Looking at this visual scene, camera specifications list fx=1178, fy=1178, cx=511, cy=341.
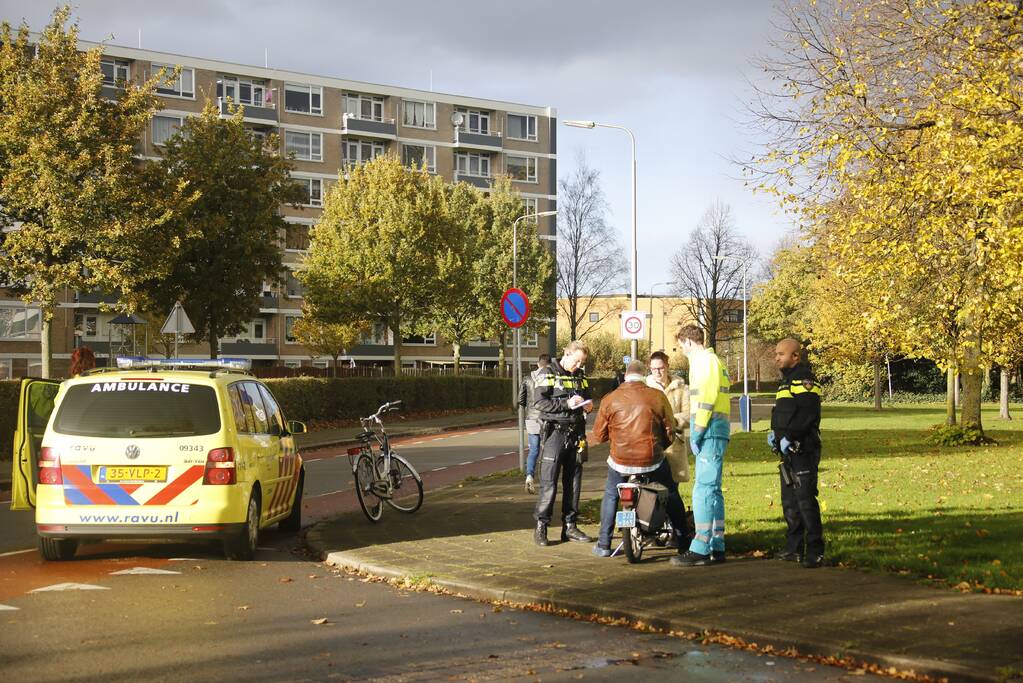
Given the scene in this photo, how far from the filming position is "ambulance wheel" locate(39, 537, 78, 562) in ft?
33.4

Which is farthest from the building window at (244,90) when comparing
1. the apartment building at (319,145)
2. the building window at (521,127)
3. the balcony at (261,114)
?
the building window at (521,127)

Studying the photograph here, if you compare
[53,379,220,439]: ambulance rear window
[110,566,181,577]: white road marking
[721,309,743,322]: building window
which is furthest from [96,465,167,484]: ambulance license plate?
[721,309,743,322]: building window

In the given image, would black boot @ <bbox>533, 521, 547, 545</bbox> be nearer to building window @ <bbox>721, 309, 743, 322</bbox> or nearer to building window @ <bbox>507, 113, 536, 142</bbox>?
building window @ <bbox>507, 113, 536, 142</bbox>

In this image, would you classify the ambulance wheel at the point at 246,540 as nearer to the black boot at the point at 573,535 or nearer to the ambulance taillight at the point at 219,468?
the ambulance taillight at the point at 219,468

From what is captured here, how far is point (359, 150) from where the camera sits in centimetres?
7738

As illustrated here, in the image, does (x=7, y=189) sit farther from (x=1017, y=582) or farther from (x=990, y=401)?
(x=990, y=401)

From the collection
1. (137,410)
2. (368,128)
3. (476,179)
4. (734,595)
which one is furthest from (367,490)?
(476,179)

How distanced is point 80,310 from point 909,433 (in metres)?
47.7

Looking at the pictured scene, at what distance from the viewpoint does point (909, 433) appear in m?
32.5

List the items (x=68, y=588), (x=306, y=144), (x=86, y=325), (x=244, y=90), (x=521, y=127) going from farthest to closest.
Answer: (x=521, y=127) < (x=306, y=144) < (x=244, y=90) < (x=86, y=325) < (x=68, y=588)

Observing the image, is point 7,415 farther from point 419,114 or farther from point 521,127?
point 521,127

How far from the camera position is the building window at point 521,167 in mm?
84250

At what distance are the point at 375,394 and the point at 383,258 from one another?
25.1ft

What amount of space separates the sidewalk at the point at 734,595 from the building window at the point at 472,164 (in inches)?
2812
